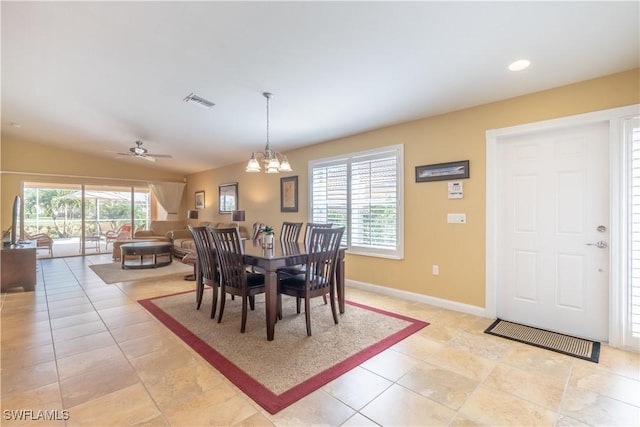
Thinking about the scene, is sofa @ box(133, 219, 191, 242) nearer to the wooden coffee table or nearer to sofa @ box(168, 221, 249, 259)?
sofa @ box(168, 221, 249, 259)

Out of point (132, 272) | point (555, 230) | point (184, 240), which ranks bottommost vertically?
point (132, 272)

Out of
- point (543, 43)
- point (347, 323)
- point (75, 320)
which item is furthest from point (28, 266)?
point (543, 43)

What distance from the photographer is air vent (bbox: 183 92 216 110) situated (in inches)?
141

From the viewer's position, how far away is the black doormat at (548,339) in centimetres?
251

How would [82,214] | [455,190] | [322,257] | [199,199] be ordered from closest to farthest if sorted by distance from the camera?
[322,257]
[455,190]
[82,214]
[199,199]

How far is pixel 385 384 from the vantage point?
2055 mm

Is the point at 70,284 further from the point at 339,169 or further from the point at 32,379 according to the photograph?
the point at 339,169

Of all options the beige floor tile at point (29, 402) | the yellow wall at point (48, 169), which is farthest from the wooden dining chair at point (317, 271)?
the yellow wall at point (48, 169)

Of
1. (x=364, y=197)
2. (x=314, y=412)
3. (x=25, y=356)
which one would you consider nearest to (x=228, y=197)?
(x=364, y=197)

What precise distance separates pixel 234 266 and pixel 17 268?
12.6 ft

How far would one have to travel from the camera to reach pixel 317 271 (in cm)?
303

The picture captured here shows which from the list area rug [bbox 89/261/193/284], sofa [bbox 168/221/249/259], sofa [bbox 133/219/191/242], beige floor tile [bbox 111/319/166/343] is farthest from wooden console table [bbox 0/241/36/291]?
sofa [bbox 133/219/191/242]

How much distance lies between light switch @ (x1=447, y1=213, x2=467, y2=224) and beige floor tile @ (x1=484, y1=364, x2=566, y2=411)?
1639 mm

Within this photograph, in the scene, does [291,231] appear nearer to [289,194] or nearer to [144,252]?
[289,194]
